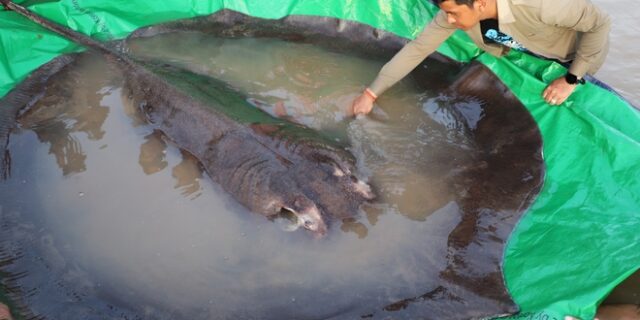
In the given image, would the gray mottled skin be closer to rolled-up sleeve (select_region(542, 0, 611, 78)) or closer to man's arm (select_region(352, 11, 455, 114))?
man's arm (select_region(352, 11, 455, 114))

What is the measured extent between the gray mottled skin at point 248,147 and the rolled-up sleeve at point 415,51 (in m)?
0.77

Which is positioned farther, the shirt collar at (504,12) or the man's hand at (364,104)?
the man's hand at (364,104)

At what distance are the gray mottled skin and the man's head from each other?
1.33 metres

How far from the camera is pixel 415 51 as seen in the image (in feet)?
13.2

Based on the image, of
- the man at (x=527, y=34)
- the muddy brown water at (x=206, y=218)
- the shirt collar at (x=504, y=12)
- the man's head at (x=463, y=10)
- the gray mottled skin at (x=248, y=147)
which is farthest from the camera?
the shirt collar at (x=504, y=12)

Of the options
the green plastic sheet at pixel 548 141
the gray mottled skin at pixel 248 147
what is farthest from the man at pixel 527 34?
the gray mottled skin at pixel 248 147

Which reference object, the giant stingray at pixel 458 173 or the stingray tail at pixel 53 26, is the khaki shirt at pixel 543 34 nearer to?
the giant stingray at pixel 458 173

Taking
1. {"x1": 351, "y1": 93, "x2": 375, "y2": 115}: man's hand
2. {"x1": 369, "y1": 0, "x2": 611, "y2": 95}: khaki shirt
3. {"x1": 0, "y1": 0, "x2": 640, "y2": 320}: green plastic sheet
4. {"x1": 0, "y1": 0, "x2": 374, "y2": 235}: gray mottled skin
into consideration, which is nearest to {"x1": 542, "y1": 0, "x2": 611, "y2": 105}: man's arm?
{"x1": 369, "y1": 0, "x2": 611, "y2": 95}: khaki shirt

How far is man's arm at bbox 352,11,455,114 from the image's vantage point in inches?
153

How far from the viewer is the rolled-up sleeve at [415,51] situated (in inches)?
153

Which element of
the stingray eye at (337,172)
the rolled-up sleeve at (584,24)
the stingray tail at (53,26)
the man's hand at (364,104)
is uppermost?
the rolled-up sleeve at (584,24)

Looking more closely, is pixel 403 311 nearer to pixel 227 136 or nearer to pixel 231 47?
pixel 227 136

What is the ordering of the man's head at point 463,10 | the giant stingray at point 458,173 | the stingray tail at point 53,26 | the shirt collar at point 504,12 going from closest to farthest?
the giant stingray at point 458,173 < the man's head at point 463,10 < the shirt collar at point 504,12 < the stingray tail at point 53,26

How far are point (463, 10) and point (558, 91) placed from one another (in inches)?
51.1
